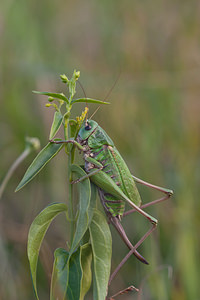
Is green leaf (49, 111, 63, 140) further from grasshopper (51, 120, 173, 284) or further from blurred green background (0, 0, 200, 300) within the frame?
blurred green background (0, 0, 200, 300)

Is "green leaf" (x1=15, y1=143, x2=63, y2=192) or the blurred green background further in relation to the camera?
the blurred green background

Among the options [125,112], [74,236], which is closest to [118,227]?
[74,236]

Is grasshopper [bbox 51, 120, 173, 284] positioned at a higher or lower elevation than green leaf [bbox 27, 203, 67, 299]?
higher

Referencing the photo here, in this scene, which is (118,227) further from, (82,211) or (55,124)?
(55,124)

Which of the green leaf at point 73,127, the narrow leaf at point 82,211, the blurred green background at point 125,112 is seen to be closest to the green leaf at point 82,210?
the narrow leaf at point 82,211

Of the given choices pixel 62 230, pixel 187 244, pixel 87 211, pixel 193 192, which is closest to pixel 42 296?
pixel 62 230

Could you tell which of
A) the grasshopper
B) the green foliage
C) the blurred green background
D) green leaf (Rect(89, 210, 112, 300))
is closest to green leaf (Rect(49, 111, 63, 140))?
the green foliage

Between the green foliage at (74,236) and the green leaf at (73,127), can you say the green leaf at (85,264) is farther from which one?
the green leaf at (73,127)
